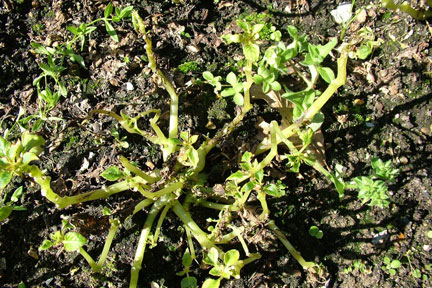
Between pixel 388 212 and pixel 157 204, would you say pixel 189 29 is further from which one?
pixel 388 212

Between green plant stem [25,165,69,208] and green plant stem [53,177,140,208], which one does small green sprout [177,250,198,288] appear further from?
green plant stem [25,165,69,208]

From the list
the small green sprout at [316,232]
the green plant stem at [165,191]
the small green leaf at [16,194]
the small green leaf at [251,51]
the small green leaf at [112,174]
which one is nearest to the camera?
the small green leaf at [251,51]

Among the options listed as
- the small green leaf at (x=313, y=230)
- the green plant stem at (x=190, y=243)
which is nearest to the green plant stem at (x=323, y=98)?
the small green leaf at (x=313, y=230)

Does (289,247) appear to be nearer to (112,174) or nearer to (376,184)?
(376,184)

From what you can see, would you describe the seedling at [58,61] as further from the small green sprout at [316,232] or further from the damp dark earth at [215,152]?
the small green sprout at [316,232]

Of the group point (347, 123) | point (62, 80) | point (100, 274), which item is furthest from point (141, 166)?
point (347, 123)

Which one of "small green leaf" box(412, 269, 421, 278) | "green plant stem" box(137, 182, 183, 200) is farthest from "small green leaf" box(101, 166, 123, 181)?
"small green leaf" box(412, 269, 421, 278)
